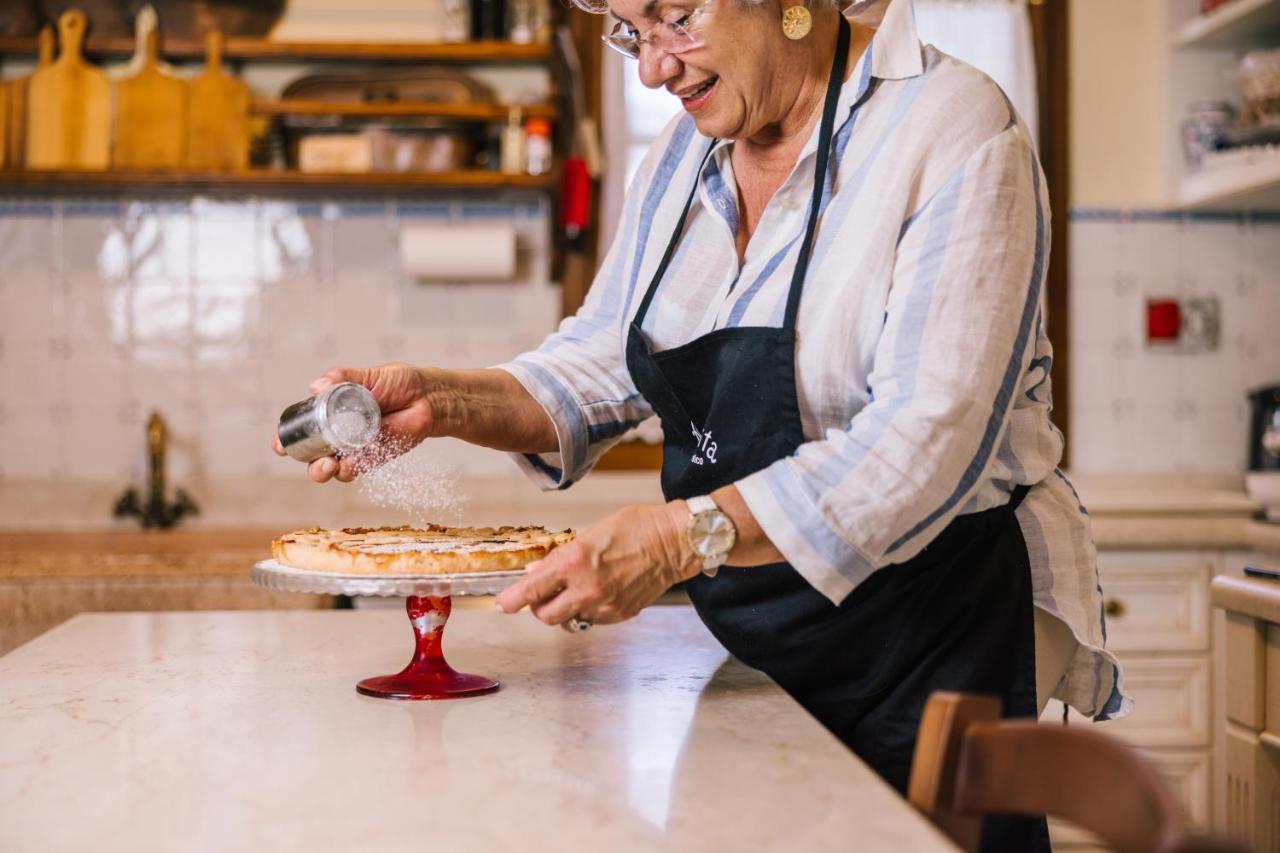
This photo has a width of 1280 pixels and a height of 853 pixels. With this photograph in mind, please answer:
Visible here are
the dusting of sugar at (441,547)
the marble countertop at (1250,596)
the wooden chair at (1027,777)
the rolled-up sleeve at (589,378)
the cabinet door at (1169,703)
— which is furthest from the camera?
the cabinet door at (1169,703)

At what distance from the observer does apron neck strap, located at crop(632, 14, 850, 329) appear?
136cm

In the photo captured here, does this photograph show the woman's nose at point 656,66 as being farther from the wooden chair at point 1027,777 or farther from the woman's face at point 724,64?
the wooden chair at point 1027,777

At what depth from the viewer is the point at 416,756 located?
3.49 ft

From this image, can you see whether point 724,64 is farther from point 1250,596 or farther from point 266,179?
point 266,179

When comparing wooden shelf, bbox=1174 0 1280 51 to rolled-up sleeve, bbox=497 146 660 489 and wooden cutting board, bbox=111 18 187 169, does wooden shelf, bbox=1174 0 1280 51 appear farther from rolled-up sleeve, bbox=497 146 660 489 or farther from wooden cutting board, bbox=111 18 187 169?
wooden cutting board, bbox=111 18 187 169

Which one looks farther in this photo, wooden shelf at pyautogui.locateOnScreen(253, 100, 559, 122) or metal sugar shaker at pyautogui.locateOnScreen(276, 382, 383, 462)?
wooden shelf at pyautogui.locateOnScreen(253, 100, 559, 122)

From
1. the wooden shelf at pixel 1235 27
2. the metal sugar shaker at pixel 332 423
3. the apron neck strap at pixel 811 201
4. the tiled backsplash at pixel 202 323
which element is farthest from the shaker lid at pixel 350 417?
the wooden shelf at pixel 1235 27

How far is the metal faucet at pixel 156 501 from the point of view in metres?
3.35

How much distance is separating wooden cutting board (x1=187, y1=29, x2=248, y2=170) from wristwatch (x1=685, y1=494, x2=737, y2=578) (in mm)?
2436

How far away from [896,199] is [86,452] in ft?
8.97


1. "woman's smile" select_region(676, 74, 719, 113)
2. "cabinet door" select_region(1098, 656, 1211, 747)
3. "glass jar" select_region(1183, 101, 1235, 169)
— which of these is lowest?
"cabinet door" select_region(1098, 656, 1211, 747)

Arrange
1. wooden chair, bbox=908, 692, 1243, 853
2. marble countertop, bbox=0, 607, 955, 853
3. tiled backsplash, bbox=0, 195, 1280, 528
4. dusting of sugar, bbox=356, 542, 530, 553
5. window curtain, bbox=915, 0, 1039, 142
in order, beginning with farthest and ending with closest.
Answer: window curtain, bbox=915, 0, 1039, 142, tiled backsplash, bbox=0, 195, 1280, 528, dusting of sugar, bbox=356, 542, 530, 553, marble countertop, bbox=0, 607, 955, 853, wooden chair, bbox=908, 692, 1243, 853

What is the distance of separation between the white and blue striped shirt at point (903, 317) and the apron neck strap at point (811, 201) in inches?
0.4

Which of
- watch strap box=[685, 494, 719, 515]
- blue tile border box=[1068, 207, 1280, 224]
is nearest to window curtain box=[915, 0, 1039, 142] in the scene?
blue tile border box=[1068, 207, 1280, 224]
